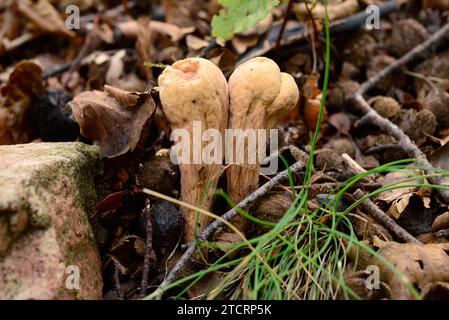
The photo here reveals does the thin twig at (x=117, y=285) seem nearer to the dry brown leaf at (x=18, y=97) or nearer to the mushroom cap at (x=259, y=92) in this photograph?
the mushroom cap at (x=259, y=92)

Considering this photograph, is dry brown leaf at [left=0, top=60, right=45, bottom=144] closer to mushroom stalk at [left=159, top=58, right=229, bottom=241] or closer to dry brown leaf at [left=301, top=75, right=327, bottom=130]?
mushroom stalk at [left=159, top=58, right=229, bottom=241]

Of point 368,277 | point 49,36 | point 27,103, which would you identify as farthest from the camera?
point 49,36

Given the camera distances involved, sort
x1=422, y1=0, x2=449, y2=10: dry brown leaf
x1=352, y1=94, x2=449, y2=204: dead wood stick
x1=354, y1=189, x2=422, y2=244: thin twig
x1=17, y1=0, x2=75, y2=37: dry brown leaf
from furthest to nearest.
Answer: x1=17, y1=0, x2=75, y2=37: dry brown leaf, x1=422, y1=0, x2=449, y2=10: dry brown leaf, x1=352, y1=94, x2=449, y2=204: dead wood stick, x1=354, y1=189, x2=422, y2=244: thin twig

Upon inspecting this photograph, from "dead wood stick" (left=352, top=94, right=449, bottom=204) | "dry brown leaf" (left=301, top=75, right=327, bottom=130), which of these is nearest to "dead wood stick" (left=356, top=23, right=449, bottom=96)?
"dead wood stick" (left=352, top=94, right=449, bottom=204)

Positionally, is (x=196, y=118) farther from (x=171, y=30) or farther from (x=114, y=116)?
(x=171, y=30)

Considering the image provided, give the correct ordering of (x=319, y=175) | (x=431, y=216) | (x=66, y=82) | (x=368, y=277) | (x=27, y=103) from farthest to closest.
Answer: (x=66, y=82) < (x=27, y=103) < (x=319, y=175) < (x=431, y=216) < (x=368, y=277)
